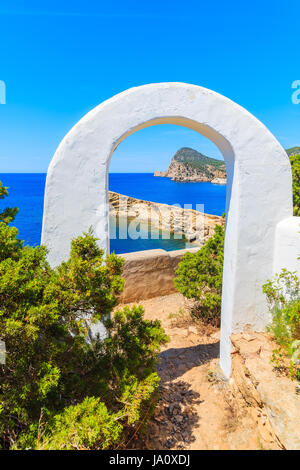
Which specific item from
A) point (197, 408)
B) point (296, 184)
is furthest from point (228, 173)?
point (296, 184)

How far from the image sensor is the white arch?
319 centimetres

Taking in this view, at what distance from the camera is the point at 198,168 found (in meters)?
78.7

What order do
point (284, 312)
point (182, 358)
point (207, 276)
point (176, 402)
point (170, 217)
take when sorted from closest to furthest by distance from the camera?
point (284, 312) → point (176, 402) → point (182, 358) → point (207, 276) → point (170, 217)

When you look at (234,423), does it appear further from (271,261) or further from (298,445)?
(271,261)

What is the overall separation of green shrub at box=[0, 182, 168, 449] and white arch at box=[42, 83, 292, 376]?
2.88ft

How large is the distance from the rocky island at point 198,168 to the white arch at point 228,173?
6392cm

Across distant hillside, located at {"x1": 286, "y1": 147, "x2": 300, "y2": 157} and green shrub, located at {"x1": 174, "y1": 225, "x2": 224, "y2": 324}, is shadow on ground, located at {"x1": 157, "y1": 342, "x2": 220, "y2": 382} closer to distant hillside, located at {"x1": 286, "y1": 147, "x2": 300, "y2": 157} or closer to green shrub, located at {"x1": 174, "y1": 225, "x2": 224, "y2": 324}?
green shrub, located at {"x1": 174, "y1": 225, "x2": 224, "y2": 324}

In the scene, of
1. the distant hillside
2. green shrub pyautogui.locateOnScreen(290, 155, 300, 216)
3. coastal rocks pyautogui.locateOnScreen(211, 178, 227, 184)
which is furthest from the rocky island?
green shrub pyautogui.locateOnScreen(290, 155, 300, 216)

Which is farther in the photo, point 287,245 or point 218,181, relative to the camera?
point 218,181

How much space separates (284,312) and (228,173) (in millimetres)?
1931

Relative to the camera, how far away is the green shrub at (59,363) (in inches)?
81.0

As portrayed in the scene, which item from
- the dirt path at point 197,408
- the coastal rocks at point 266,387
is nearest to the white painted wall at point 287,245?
the coastal rocks at point 266,387

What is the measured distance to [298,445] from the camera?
236cm

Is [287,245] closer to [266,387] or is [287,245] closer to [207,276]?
[266,387]
